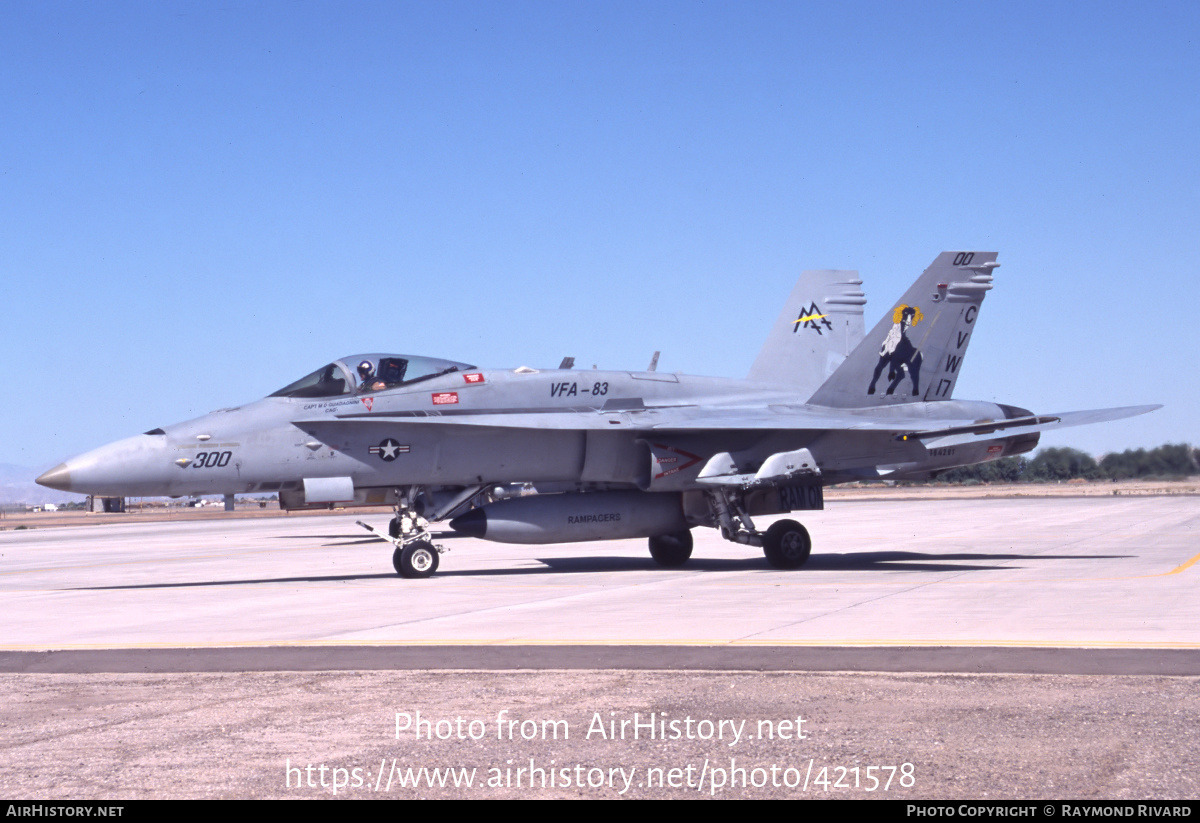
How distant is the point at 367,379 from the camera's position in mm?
15398

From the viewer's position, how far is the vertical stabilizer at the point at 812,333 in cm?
2075

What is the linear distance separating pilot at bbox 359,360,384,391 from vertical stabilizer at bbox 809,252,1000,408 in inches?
264

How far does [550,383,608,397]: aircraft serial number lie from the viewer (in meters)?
16.5

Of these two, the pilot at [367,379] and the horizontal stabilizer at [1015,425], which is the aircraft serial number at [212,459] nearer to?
the pilot at [367,379]

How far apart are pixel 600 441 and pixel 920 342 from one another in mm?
5368

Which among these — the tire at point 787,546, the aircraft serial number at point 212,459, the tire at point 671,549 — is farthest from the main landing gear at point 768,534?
the aircraft serial number at point 212,459

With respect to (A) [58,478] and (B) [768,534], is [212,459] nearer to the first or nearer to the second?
(A) [58,478]

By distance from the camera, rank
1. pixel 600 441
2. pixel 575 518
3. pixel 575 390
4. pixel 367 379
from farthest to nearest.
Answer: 1. pixel 575 390
2. pixel 600 441
3. pixel 575 518
4. pixel 367 379

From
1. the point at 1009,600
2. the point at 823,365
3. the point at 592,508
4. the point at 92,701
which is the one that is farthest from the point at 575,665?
the point at 823,365

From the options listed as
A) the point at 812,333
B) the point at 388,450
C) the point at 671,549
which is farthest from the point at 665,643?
the point at 812,333

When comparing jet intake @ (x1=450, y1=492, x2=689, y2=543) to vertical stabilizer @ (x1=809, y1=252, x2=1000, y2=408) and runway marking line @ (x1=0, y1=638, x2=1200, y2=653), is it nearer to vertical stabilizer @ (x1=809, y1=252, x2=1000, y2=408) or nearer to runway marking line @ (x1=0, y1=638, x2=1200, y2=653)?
vertical stabilizer @ (x1=809, y1=252, x2=1000, y2=408)
